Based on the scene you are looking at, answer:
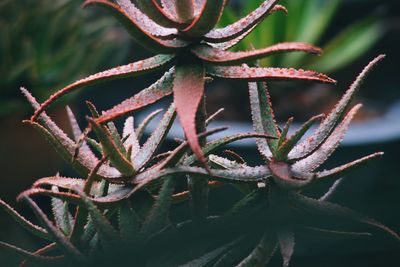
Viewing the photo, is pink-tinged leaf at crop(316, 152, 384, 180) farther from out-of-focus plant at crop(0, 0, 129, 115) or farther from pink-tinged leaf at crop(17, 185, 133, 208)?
out-of-focus plant at crop(0, 0, 129, 115)

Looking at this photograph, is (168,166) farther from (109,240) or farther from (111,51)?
(111,51)

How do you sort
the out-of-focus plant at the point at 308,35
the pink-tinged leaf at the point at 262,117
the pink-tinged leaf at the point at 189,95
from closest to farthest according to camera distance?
1. the pink-tinged leaf at the point at 189,95
2. the pink-tinged leaf at the point at 262,117
3. the out-of-focus plant at the point at 308,35

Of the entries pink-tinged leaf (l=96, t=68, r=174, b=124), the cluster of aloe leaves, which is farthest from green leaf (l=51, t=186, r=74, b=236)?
pink-tinged leaf (l=96, t=68, r=174, b=124)

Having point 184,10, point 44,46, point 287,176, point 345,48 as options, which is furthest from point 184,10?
point 345,48

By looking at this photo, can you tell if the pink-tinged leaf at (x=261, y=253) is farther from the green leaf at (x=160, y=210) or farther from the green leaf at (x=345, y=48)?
the green leaf at (x=345, y=48)

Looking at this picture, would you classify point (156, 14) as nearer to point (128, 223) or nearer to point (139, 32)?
point (139, 32)

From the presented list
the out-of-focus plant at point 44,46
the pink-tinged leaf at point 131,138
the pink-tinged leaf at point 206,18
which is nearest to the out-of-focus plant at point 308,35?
the out-of-focus plant at point 44,46

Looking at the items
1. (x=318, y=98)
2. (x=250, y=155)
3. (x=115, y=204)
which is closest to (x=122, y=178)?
(x=115, y=204)
